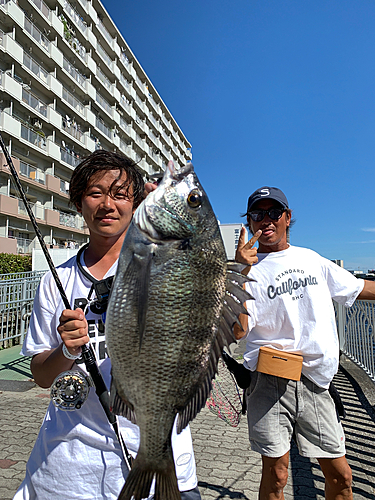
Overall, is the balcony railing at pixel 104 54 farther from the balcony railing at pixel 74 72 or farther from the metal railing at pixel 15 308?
the metal railing at pixel 15 308

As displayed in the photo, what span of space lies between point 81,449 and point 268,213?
95.4 inches

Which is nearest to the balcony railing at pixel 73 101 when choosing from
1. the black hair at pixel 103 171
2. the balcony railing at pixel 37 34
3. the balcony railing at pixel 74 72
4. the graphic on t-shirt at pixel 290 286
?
the balcony railing at pixel 74 72

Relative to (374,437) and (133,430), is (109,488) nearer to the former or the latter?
(133,430)

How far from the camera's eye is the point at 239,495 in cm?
332

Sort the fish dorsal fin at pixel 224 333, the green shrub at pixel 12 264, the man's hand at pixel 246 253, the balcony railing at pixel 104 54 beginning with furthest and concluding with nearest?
the balcony railing at pixel 104 54 → the green shrub at pixel 12 264 → the man's hand at pixel 246 253 → the fish dorsal fin at pixel 224 333

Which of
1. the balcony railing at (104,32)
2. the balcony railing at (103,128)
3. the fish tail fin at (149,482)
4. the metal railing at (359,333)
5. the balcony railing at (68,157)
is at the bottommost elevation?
the metal railing at (359,333)

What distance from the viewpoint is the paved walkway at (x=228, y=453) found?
3.40 meters

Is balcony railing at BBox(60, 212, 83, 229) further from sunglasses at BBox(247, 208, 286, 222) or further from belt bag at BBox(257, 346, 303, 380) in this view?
belt bag at BBox(257, 346, 303, 380)

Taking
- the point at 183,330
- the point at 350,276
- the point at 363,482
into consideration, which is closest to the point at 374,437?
the point at 363,482

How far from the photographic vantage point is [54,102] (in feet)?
102

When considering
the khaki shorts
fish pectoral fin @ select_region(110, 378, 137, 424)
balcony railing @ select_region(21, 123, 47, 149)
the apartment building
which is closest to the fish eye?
fish pectoral fin @ select_region(110, 378, 137, 424)

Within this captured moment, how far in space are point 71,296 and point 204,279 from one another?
0.84 meters

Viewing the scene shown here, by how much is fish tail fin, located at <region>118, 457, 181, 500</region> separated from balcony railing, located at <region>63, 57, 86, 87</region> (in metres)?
37.9

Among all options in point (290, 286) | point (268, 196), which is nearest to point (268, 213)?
point (268, 196)
